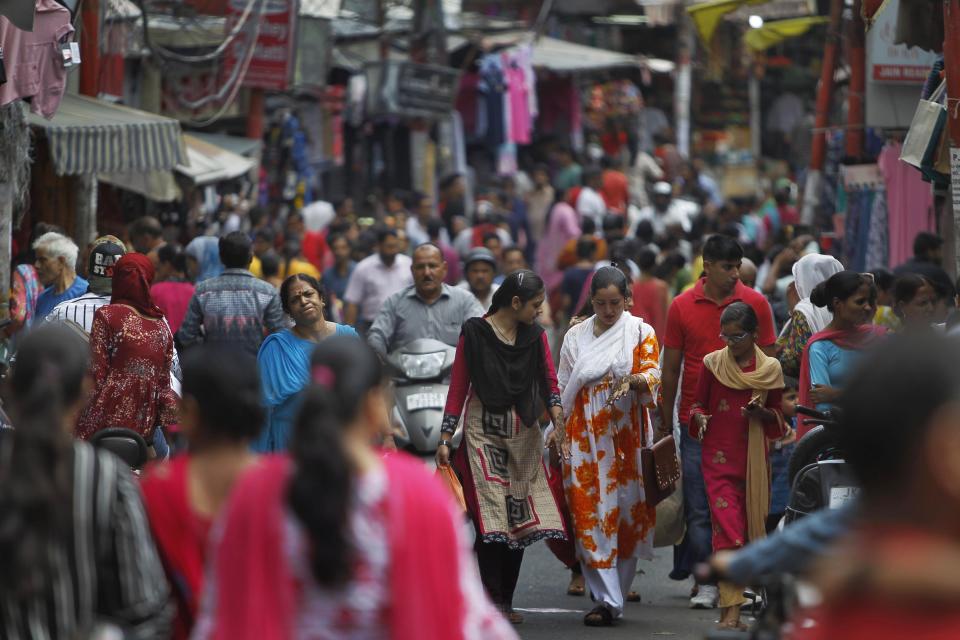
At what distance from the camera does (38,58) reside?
1103 centimetres

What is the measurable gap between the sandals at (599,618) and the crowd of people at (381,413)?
0.04 feet

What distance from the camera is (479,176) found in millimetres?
30469

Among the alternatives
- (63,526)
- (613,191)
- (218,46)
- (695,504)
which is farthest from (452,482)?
(613,191)

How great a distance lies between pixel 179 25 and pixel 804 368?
12676 mm

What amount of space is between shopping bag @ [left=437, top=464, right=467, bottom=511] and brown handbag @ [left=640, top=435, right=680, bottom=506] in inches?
37.9

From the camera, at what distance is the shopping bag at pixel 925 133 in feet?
35.6

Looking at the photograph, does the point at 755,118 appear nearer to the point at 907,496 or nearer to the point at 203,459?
the point at 203,459

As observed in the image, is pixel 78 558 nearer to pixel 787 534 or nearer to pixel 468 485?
pixel 787 534

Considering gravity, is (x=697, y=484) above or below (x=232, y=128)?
below

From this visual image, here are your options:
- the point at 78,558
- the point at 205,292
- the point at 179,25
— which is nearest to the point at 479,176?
the point at 179,25

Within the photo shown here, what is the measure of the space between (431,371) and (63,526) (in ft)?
22.2

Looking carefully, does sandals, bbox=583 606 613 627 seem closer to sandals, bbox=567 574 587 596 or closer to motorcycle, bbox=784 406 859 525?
sandals, bbox=567 574 587 596

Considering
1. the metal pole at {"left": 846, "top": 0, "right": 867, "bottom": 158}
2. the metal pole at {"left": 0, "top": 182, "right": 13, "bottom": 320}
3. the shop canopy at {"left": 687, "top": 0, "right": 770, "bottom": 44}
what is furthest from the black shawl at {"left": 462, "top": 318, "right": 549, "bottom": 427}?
the shop canopy at {"left": 687, "top": 0, "right": 770, "bottom": 44}

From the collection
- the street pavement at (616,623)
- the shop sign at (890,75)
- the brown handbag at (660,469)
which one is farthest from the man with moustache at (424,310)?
the shop sign at (890,75)
